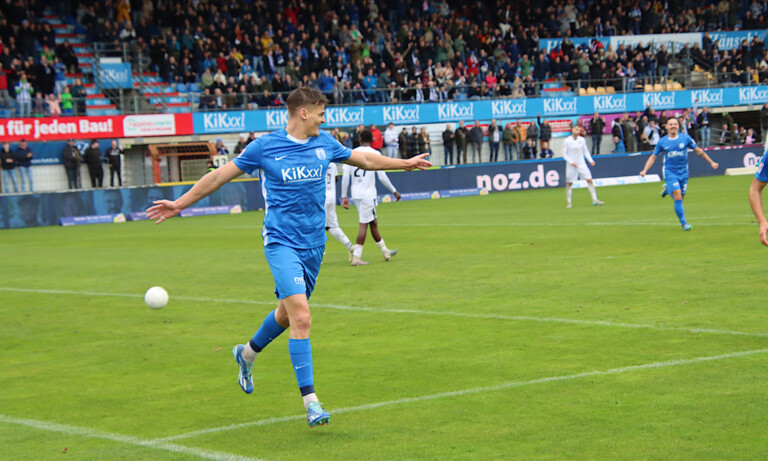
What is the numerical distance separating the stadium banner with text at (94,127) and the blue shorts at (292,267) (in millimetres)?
29047

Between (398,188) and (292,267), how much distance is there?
30.1 metres

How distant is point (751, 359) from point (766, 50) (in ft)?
161

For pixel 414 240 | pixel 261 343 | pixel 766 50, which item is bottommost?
pixel 414 240

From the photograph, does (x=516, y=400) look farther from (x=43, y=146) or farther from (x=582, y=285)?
(x=43, y=146)

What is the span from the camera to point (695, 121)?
46531mm

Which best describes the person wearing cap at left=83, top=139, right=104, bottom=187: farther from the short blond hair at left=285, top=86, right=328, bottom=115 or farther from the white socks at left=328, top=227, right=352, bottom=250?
the short blond hair at left=285, top=86, right=328, bottom=115

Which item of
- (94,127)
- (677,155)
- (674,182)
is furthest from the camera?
(94,127)

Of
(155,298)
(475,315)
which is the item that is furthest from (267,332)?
(155,298)

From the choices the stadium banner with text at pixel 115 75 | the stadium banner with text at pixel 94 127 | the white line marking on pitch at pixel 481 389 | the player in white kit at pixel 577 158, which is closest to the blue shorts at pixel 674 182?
the player in white kit at pixel 577 158

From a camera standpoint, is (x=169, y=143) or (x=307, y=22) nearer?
(x=169, y=143)

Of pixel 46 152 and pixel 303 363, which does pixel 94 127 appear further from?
pixel 303 363

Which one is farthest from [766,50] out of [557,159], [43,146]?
[43,146]

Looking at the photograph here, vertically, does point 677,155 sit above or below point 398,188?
above

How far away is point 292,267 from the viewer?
262 inches
